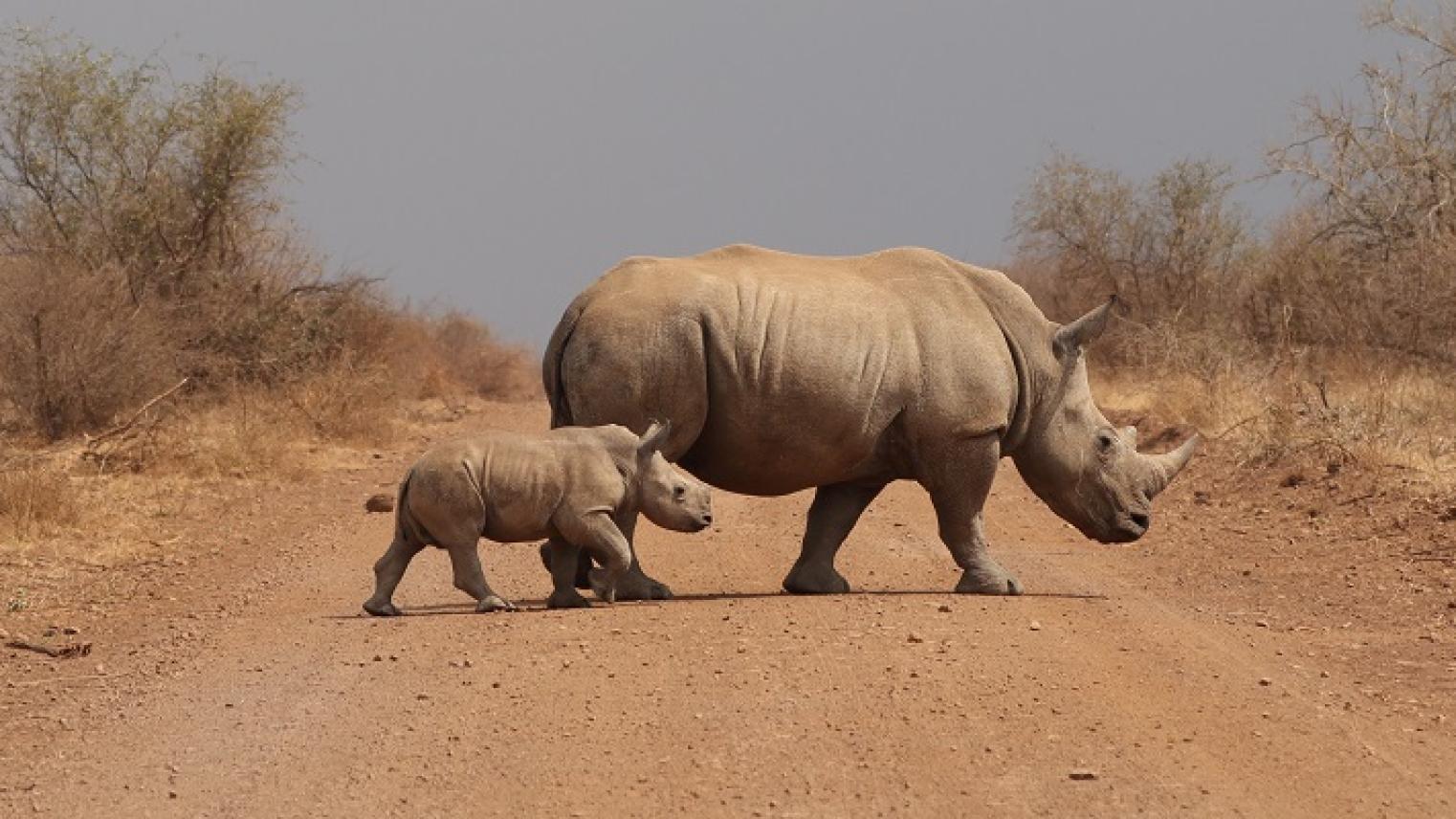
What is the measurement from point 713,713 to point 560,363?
375 centimetres

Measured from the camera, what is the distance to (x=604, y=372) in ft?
35.5

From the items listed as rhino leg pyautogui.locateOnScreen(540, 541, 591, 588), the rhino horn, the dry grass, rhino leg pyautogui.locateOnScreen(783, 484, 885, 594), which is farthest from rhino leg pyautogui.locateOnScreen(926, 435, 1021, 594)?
the dry grass

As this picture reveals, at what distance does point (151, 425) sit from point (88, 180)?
7.13 meters

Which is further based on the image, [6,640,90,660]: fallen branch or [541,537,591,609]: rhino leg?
[541,537,591,609]: rhino leg

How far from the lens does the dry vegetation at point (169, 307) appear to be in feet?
59.4

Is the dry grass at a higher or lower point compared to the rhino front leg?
lower

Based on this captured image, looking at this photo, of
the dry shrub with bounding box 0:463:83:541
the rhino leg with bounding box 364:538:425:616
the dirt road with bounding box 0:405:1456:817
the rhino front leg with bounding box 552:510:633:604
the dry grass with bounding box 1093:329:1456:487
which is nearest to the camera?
the dirt road with bounding box 0:405:1456:817

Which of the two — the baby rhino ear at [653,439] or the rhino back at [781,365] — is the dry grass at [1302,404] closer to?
the rhino back at [781,365]

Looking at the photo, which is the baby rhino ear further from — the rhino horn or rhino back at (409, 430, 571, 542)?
A: the rhino horn

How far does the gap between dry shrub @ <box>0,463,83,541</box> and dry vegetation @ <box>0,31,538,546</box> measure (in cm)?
297

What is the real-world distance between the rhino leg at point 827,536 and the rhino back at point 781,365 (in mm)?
259

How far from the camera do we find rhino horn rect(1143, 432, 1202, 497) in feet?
39.4

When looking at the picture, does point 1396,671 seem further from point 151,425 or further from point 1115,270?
point 1115,270

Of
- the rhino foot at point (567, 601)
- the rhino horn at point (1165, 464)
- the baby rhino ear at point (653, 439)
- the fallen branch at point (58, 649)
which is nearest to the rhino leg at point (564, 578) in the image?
the rhino foot at point (567, 601)
